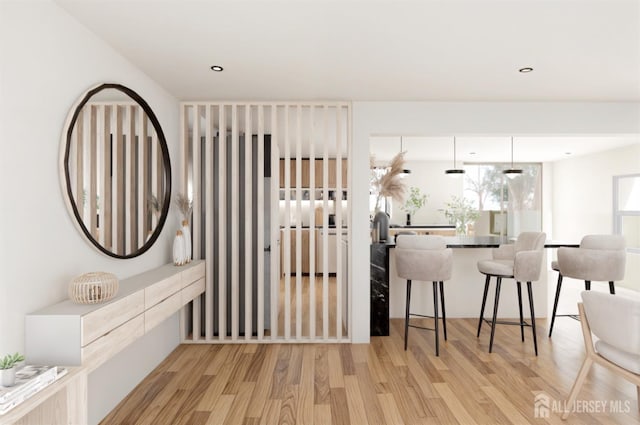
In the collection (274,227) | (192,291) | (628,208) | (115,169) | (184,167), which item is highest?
(184,167)

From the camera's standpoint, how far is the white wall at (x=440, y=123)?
401 cm

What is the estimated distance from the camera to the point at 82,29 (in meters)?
2.38

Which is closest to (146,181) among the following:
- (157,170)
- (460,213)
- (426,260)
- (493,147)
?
(157,170)

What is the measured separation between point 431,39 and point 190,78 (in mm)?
1948

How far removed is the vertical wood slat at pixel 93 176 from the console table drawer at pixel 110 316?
46 centimetres

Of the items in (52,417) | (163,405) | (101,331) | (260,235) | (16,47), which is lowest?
(163,405)

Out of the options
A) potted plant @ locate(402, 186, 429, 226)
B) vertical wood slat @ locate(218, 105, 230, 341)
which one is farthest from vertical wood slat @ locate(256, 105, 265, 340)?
potted plant @ locate(402, 186, 429, 226)

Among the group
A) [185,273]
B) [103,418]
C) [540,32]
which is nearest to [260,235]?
[185,273]

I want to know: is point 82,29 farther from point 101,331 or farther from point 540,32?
point 540,32

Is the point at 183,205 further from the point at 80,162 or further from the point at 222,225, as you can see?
the point at 80,162

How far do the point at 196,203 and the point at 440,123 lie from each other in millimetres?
2592

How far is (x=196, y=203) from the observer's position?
402cm

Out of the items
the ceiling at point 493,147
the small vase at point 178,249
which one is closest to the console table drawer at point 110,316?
the small vase at point 178,249

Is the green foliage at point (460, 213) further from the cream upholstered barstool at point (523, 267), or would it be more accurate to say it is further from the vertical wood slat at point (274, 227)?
the vertical wood slat at point (274, 227)
